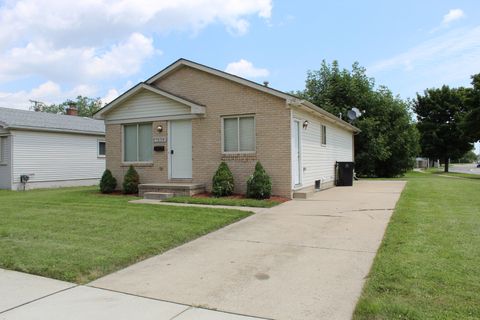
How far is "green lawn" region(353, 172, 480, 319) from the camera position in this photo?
11.5ft

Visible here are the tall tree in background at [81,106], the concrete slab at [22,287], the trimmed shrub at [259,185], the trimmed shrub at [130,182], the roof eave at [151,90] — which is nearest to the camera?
the concrete slab at [22,287]

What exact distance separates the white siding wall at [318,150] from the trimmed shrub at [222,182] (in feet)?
8.38

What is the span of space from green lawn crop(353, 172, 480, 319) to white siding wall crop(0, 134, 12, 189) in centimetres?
1669

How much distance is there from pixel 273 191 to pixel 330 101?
18.6 metres

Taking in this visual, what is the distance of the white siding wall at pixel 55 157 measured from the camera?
1789 centimetres

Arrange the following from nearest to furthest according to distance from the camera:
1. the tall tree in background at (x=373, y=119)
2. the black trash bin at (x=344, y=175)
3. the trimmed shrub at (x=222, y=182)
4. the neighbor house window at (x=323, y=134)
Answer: the trimmed shrub at (x=222, y=182), the neighbor house window at (x=323, y=134), the black trash bin at (x=344, y=175), the tall tree in background at (x=373, y=119)

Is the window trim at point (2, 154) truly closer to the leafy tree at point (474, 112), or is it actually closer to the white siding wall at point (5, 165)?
the white siding wall at point (5, 165)

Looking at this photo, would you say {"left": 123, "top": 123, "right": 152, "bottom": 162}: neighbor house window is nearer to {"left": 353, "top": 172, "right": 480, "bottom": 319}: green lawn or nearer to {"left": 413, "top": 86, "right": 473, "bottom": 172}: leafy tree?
{"left": 353, "top": 172, "right": 480, "bottom": 319}: green lawn

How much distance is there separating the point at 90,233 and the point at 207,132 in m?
6.45

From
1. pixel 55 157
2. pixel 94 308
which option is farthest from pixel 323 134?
pixel 55 157

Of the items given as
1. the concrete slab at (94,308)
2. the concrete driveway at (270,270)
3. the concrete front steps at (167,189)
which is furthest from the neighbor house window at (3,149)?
the concrete slab at (94,308)

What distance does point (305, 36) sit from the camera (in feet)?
50.8

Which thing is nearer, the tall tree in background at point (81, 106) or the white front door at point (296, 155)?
the white front door at point (296, 155)

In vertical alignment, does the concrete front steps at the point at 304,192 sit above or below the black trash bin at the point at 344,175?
below
